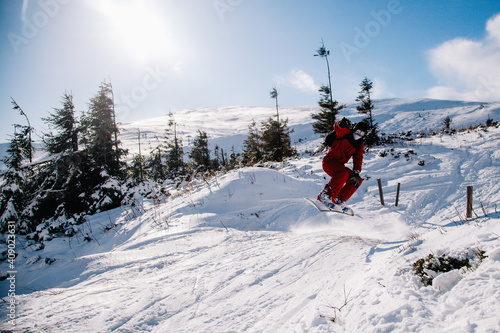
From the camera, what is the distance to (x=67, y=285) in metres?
3.35

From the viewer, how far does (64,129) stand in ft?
55.0

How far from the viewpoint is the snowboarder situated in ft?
14.8

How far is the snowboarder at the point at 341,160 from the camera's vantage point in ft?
14.8

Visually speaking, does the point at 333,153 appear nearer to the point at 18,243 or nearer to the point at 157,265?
the point at 157,265

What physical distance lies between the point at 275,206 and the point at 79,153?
42.0 feet

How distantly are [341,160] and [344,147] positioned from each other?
12.0 inches

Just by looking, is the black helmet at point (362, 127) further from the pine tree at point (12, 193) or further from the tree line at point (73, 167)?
the pine tree at point (12, 193)

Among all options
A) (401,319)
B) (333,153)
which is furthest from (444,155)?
(401,319)

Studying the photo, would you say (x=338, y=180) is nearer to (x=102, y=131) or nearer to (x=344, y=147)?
(x=344, y=147)

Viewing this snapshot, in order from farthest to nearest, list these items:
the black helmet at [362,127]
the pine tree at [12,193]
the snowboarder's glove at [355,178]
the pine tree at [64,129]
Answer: the pine tree at [64,129] → the pine tree at [12,193] → the snowboarder's glove at [355,178] → the black helmet at [362,127]

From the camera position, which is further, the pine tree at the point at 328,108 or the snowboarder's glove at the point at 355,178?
the pine tree at the point at 328,108

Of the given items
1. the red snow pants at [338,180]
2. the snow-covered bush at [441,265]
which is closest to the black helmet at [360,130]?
the red snow pants at [338,180]

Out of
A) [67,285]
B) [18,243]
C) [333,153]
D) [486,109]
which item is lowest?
[18,243]

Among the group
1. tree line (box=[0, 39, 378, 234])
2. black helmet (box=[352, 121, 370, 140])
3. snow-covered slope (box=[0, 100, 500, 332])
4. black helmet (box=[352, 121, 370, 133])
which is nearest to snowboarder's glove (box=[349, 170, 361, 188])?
black helmet (box=[352, 121, 370, 140])
